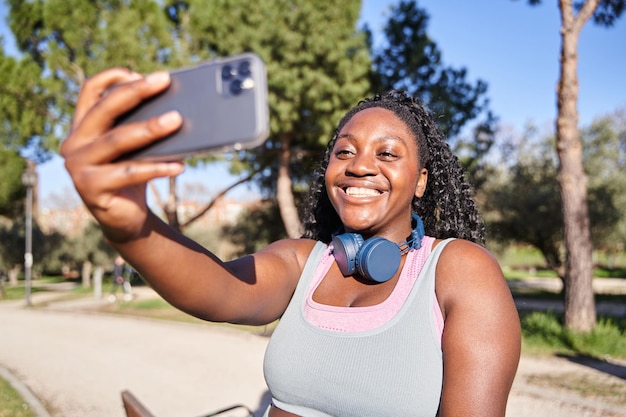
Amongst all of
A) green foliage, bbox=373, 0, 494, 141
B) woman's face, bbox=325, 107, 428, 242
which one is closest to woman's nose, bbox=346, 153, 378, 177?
woman's face, bbox=325, 107, 428, 242

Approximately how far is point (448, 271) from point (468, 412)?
33 centimetres

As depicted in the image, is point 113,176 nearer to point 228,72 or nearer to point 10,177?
point 228,72

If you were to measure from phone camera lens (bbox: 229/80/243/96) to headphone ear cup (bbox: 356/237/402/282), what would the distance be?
81 cm

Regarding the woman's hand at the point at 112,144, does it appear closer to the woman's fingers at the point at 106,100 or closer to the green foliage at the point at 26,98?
the woman's fingers at the point at 106,100

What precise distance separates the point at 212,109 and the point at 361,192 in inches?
32.9

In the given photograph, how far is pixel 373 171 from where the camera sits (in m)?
1.52

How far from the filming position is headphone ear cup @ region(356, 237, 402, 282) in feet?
4.88

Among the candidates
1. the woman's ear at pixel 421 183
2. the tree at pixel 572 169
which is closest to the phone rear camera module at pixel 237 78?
the woman's ear at pixel 421 183

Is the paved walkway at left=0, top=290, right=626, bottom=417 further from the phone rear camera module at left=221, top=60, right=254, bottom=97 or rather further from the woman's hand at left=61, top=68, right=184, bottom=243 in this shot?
the phone rear camera module at left=221, top=60, right=254, bottom=97

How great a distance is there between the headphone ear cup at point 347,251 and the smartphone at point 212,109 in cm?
84

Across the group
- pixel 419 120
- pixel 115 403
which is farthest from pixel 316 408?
pixel 115 403

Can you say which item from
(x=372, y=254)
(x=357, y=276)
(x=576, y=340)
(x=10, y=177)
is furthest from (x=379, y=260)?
(x=10, y=177)

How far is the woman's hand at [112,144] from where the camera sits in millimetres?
748

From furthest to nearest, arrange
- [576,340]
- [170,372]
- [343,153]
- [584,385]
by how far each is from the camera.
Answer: [576,340]
[170,372]
[584,385]
[343,153]
